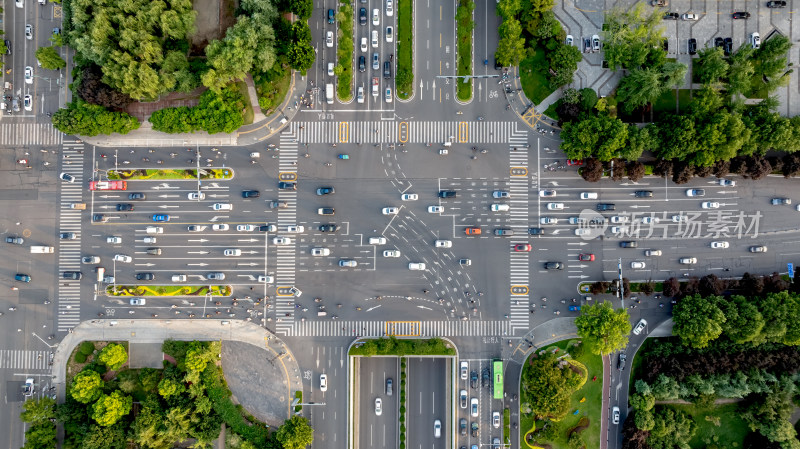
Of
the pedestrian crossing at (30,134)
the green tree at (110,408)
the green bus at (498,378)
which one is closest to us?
the green tree at (110,408)

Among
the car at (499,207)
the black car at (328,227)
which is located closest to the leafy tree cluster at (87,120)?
the black car at (328,227)

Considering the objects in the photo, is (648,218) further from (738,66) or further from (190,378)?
(190,378)

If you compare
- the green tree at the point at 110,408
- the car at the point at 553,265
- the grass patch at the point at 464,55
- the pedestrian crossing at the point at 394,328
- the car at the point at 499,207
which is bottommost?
the green tree at the point at 110,408

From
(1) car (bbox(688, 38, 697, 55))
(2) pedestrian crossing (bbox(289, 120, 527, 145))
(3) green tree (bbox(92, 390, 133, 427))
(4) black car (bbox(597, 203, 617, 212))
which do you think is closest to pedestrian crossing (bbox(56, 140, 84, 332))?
(3) green tree (bbox(92, 390, 133, 427))

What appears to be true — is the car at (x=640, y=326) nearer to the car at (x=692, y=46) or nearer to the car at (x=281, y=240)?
the car at (x=692, y=46)

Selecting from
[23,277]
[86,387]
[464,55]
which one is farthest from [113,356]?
[464,55]

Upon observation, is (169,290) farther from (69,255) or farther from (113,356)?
(69,255)
